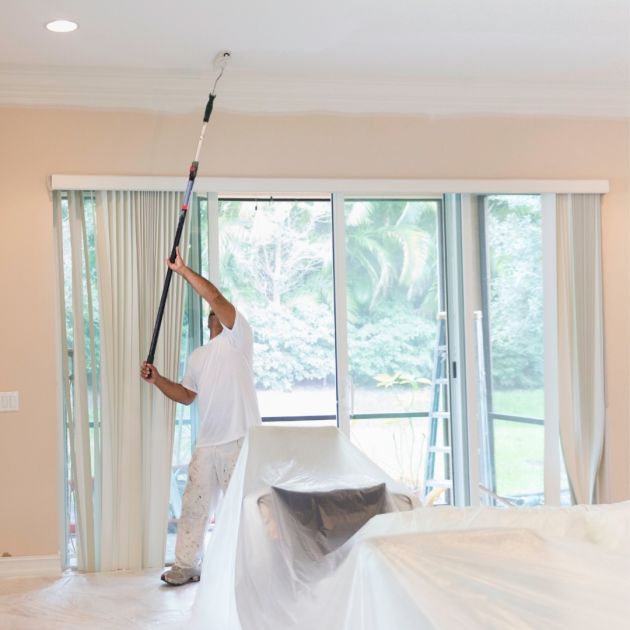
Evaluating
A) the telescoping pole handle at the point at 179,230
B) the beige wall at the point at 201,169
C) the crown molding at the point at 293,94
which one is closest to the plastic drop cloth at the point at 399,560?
the telescoping pole handle at the point at 179,230

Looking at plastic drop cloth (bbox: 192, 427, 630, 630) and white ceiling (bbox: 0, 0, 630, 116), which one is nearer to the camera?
plastic drop cloth (bbox: 192, 427, 630, 630)

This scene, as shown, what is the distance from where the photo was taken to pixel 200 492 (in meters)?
4.26

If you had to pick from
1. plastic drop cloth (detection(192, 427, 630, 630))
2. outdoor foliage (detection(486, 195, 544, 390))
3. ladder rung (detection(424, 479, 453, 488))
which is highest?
outdoor foliage (detection(486, 195, 544, 390))

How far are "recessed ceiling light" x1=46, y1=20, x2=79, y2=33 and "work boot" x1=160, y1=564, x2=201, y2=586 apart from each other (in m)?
2.49

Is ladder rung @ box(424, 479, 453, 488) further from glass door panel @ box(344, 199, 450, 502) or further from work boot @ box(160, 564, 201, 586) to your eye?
work boot @ box(160, 564, 201, 586)

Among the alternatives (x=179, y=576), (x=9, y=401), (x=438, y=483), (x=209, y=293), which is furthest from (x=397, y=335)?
(x=9, y=401)

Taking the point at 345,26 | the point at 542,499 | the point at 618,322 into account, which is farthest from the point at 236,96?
the point at 542,499

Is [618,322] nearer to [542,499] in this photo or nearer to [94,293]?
[542,499]

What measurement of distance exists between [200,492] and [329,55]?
220cm

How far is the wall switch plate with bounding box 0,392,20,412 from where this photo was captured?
4379 millimetres

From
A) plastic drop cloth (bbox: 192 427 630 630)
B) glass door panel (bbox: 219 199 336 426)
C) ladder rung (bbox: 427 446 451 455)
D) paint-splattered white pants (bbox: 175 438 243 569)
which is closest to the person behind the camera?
plastic drop cloth (bbox: 192 427 630 630)

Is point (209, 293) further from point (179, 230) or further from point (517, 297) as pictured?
point (517, 297)

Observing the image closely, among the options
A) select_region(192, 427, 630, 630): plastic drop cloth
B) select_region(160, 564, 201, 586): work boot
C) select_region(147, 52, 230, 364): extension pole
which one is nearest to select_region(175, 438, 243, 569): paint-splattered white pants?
select_region(160, 564, 201, 586): work boot

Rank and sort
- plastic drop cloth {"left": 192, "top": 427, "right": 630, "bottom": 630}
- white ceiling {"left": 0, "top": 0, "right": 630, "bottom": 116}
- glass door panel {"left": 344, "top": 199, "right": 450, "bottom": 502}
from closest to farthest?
plastic drop cloth {"left": 192, "top": 427, "right": 630, "bottom": 630} < white ceiling {"left": 0, "top": 0, "right": 630, "bottom": 116} < glass door panel {"left": 344, "top": 199, "right": 450, "bottom": 502}
